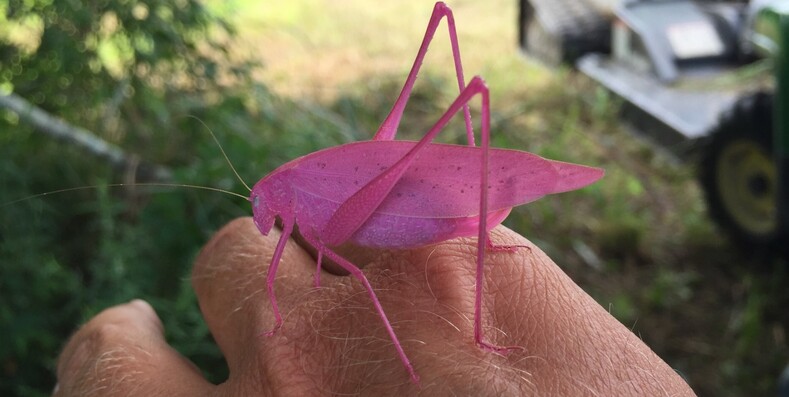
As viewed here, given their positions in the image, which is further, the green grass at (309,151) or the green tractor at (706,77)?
the green tractor at (706,77)

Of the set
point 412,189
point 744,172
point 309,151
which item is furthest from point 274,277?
point 744,172

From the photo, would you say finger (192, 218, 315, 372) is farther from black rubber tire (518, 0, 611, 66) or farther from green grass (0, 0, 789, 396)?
black rubber tire (518, 0, 611, 66)

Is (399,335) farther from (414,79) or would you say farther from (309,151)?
(309,151)

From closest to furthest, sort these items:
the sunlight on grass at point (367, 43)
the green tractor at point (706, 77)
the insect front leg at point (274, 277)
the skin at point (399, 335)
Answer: the skin at point (399, 335) < the insect front leg at point (274, 277) < the green tractor at point (706, 77) < the sunlight on grass at point (367, 43)

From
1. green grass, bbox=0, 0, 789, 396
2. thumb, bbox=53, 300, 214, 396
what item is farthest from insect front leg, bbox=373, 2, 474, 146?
green grass, bbox=0, 0, 789, 396

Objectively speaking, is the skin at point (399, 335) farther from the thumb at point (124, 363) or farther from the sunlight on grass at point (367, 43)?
the sunlight on grass at point (367, 43)

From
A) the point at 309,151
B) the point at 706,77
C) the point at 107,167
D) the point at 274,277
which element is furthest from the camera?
the point at 706,77

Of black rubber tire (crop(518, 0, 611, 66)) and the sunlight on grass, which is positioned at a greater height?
black rubber tire (crop(518, 0, 611, 66))

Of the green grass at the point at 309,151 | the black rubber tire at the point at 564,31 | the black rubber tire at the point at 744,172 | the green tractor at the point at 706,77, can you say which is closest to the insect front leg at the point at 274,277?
the green grass at the point at 309,151
